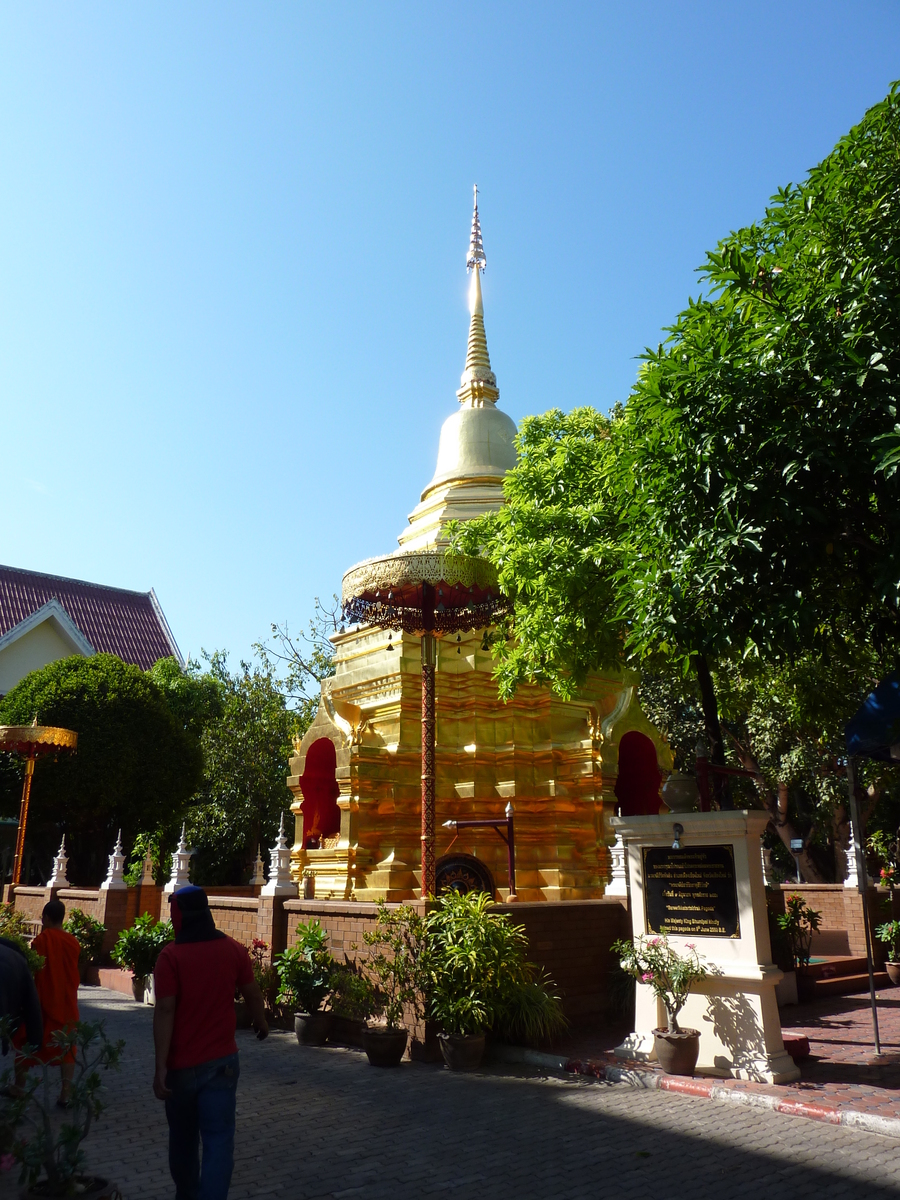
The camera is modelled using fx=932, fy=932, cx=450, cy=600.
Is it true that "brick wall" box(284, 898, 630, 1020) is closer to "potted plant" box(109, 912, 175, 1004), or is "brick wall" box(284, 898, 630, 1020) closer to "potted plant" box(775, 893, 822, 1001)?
"potted plant" box(775, 893, 822, 1001)

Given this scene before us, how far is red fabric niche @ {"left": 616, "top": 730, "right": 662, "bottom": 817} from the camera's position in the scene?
16172 millimetres

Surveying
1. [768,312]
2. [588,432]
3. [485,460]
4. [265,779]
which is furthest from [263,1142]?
[265,779]

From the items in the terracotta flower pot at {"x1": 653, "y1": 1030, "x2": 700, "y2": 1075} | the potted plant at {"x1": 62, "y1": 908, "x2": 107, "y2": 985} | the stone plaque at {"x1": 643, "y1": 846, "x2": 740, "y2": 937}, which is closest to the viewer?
the terracotta flower pot at {"x1": 653, "y1": 1030, "x2": 700, "y2": 1075}

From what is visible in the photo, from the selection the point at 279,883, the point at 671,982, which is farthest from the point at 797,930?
the point at 279,883

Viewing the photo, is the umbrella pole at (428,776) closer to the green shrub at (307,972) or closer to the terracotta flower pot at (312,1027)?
the green shrub at (307,972)

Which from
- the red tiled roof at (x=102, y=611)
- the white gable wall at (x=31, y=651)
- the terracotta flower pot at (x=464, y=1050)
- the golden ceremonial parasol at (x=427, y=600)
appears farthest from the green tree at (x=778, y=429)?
the red tiled roof at (x=102, y=611)

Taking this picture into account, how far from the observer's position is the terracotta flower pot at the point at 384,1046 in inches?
347

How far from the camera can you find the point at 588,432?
13.6m

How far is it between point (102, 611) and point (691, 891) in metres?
36.2

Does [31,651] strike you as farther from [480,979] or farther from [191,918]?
[191,918]

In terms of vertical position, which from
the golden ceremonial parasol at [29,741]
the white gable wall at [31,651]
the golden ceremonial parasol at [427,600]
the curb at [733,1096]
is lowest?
the curb at [733,1096]

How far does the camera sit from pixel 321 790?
16438 mm

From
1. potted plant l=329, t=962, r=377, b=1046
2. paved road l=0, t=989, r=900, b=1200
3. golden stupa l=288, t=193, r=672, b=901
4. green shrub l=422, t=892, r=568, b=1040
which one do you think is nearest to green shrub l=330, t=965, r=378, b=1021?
potted plant l=329, t=962, r=377, b=1046

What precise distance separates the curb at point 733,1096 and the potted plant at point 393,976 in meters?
1.38
